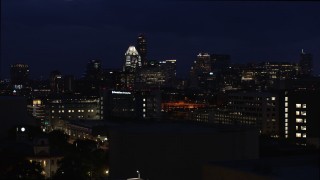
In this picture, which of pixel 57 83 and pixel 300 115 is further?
pixel 57 83

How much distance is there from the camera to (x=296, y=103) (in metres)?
31.0

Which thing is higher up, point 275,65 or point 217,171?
point 275,65

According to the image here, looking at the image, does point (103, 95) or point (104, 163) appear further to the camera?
point (103, 95)

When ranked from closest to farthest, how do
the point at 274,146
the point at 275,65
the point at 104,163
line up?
the point at 104,163 → the point at 274,146 → the point at 275,65

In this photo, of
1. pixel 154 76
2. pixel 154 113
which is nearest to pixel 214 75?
pixel 154 76

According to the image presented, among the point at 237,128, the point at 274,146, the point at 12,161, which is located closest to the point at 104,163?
the point at 12,161

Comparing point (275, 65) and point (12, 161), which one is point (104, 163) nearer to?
point (12, 161)

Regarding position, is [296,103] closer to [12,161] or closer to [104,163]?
Answer: [104,163]

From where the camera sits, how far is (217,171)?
8.25 metres

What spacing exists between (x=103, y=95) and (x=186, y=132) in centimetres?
2949

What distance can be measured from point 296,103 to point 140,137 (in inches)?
827

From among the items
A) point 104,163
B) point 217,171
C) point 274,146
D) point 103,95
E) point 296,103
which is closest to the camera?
point 217,171

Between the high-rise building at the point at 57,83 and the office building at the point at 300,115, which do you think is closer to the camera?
the office building at the point at 300,115

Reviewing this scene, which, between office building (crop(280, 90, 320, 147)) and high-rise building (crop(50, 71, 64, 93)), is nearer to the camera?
office building (crop(280, 90, 320, 147))
